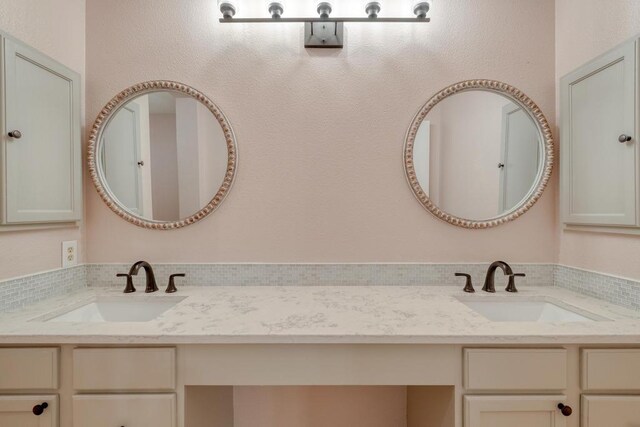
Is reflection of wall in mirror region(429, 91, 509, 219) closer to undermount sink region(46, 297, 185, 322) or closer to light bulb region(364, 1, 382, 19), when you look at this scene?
light bulb region(364, 1, 382, 19)

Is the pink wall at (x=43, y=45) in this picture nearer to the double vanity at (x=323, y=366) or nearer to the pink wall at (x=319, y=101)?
the pink wall at (x=319, y=101)

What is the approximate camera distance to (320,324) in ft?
3.22

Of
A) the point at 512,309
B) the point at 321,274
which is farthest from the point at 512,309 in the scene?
the point at 321,274

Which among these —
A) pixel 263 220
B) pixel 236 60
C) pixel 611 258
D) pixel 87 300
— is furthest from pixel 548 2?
pixel 87 300

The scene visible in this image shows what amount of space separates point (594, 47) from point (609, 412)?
1.35 meters

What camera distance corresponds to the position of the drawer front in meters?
0.91

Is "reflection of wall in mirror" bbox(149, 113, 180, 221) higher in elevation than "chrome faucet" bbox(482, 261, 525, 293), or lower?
higher

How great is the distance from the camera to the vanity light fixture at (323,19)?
133 centimetres

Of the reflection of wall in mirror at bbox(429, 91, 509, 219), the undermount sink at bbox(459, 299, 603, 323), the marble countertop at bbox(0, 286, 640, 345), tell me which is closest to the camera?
the marble countertop at bbox(0, 286, 640, 345)

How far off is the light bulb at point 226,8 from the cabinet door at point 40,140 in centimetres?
72

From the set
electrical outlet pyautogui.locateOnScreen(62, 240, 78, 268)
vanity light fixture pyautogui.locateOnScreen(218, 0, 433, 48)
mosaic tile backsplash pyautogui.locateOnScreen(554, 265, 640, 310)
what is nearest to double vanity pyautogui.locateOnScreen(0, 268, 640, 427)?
mosaic tile backsplash pyautogui.locateOnScreen(554, 265, 640, 310)

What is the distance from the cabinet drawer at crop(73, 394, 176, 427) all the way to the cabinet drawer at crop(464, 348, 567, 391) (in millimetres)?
946

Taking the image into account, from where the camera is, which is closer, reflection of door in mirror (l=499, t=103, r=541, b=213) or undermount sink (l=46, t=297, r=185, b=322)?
undermount sink (l=46, t=297, r=185, b=322)

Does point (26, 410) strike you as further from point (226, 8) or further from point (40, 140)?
point (226, 8)
